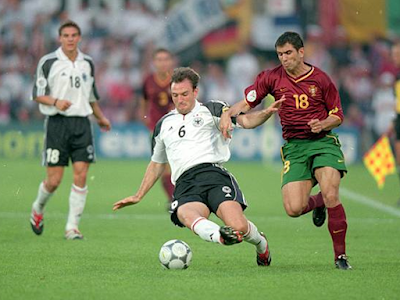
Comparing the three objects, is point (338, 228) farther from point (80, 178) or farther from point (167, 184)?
point (167, 184)

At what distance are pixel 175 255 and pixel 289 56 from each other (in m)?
2.00

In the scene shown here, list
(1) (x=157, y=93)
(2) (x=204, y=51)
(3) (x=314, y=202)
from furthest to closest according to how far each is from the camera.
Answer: (2) (x=204, y=51), (1) (x=157, y=93), (3) (x=314, y=202)

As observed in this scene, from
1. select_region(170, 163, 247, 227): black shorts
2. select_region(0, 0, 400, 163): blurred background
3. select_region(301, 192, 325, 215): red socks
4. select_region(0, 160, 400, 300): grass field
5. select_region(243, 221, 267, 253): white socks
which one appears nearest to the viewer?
select_region(0, 160, 400, 300): grass field

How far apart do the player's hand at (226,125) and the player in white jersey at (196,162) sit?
0.13 metres

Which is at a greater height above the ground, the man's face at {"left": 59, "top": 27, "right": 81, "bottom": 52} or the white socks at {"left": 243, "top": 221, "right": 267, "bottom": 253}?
the man's face at {"left": 59, "top": 27, "right": 81, "bottom": 52}

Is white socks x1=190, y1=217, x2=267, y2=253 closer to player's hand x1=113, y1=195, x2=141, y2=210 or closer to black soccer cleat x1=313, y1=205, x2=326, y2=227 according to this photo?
player's hand x1=113, y1=195, x2=141, y2=210

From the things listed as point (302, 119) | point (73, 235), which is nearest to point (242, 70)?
point (73, 235)

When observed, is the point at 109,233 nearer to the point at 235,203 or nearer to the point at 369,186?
the point at 235,203

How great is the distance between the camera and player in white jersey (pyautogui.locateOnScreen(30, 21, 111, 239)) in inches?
428

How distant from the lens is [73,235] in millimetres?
10602

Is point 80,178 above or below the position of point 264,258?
above

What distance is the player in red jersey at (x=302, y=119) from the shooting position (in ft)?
28.0

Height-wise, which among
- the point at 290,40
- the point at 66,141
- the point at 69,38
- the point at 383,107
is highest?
the point at 383,107

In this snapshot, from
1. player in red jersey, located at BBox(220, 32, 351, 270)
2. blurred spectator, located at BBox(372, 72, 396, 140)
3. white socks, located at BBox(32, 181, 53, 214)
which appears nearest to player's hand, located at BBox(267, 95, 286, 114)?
player in red jersey, located at BBox(220, 32, 351, 270)
